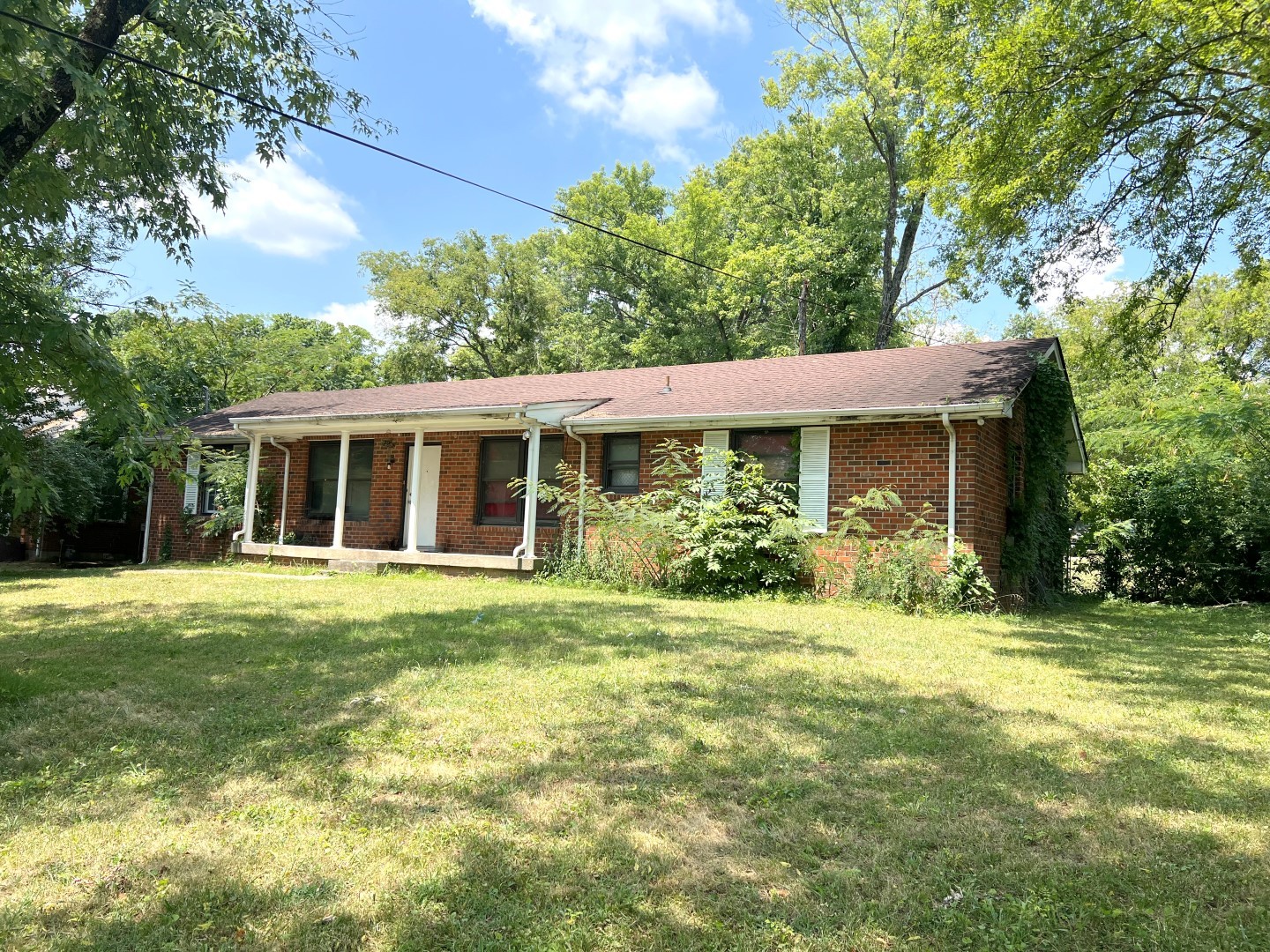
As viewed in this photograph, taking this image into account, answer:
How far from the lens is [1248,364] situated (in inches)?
1137

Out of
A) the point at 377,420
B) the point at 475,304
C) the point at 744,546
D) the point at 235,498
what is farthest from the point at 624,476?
the point at 475,304

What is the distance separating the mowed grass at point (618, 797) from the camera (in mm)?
2314

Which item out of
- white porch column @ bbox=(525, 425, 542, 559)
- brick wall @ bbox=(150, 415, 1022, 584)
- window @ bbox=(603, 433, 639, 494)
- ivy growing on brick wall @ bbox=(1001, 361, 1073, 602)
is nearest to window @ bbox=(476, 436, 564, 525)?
brick wall @ bbox=(150, 415, 1022, 584)

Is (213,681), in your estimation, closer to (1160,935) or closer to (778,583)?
(1160,935)

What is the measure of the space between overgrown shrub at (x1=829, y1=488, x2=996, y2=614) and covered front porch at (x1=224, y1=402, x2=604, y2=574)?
4.82 meters

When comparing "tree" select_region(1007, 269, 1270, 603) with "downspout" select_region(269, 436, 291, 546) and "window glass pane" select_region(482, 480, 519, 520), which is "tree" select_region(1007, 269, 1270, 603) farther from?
"downspout" select_region(269, 436, 291, 546)

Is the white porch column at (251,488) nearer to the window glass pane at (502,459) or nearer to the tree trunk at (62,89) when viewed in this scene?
the window glass pane at (502,459)

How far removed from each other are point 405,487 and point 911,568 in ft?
31.4

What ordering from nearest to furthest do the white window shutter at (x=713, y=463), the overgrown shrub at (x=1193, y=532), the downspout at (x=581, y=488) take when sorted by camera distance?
the white window shutter at (x=713, y=463), the downspout at (x=581, y=488), the overgrown shrub at (x=1193, y=532)

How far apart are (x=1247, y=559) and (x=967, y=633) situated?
28.2 ft

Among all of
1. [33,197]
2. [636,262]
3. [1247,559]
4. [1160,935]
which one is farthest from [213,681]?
[636,262]

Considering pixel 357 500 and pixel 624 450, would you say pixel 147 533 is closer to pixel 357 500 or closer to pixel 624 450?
pixel 357 500

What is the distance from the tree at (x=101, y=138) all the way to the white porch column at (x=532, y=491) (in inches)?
219

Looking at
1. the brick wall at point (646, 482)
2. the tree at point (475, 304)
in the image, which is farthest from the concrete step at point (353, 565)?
the tree at point (475, 304)
